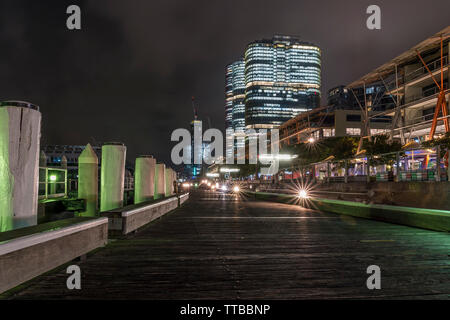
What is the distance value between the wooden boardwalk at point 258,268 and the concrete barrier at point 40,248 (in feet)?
0.69

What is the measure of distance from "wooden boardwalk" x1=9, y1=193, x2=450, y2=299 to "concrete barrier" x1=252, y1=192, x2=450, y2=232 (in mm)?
1128

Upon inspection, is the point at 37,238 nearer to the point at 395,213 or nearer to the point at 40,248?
the point at 40,248

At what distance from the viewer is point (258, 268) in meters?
5.93

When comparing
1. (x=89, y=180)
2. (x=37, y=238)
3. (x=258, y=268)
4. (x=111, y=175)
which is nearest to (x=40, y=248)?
(x=37, y=238)

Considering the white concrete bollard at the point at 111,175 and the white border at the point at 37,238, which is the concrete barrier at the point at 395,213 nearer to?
the white border at the point at 37,238

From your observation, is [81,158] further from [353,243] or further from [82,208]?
[353,243]

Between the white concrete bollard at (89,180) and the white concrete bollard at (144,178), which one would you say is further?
the white concrete bollard at (144,178)

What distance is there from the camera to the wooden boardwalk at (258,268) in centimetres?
462

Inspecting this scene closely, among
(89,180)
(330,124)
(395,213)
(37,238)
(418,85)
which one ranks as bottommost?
(395,213)

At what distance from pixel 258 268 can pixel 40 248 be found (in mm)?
3383

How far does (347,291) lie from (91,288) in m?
3.45

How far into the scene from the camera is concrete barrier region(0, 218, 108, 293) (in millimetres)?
4305

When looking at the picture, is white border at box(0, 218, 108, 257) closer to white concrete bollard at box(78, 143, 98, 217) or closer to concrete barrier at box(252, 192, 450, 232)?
concrete barrier at box(252, 192, 450, 232)

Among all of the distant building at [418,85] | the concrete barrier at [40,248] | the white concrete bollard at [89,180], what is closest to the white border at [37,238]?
the concrete barrier at [40,248]
